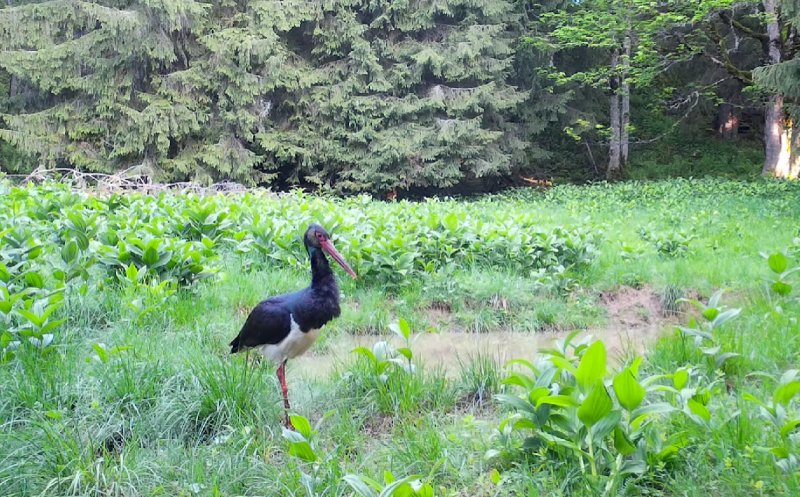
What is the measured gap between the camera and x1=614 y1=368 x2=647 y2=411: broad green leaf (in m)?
2.20

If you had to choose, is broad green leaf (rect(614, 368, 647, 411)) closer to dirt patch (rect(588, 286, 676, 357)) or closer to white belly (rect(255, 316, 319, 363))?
white belly (rect(255, 316, 319, 363))

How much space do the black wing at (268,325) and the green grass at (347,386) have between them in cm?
15

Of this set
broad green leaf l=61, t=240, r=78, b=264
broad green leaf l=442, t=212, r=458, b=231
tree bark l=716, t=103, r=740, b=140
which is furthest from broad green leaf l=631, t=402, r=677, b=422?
tree bark l=716, t=103, r=740, b=140

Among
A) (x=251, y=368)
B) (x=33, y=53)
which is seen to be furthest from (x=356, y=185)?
(x=251, y=368)

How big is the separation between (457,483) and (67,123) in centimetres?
1725

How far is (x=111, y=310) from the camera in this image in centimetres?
449

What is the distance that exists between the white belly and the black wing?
0.08ft

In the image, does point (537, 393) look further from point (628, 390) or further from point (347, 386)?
point (347, 386)

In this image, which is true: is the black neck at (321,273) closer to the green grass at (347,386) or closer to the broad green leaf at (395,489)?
the green grass at (347,386)

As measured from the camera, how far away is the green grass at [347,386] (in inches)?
95.6

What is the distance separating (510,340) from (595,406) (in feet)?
9.98

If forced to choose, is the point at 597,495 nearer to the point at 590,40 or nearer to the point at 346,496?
the point at 346,496

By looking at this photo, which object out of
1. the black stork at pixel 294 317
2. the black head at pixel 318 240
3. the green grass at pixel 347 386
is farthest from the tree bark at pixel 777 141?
the black stork at pixel 294 317

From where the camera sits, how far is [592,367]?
2.21m
